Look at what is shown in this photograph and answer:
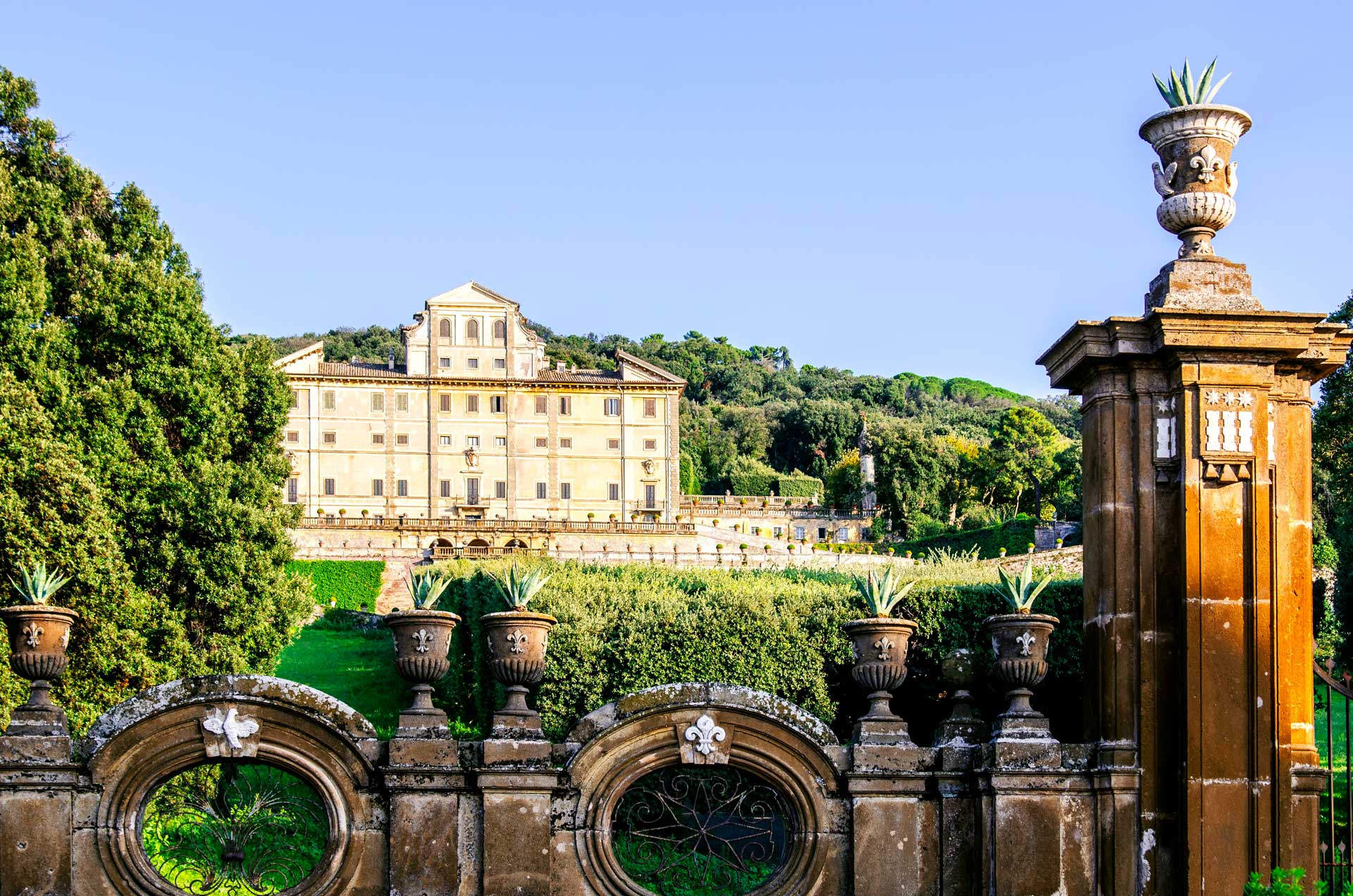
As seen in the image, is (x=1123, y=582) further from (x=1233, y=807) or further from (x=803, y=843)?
(x=803, y=843)

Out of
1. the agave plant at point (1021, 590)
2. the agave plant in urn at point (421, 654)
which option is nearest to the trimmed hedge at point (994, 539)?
the agave plant at point (1021, 590)

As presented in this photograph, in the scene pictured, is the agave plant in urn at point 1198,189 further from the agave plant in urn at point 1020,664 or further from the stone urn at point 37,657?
the stone urn at point 37,657

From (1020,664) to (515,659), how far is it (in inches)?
146

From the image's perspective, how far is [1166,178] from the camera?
434 inches

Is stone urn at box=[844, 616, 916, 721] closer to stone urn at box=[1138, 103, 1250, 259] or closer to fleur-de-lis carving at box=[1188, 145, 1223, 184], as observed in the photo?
stone urn at box=[1138, 103, 1250, 259]

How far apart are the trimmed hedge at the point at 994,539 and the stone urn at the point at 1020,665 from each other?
5555cm

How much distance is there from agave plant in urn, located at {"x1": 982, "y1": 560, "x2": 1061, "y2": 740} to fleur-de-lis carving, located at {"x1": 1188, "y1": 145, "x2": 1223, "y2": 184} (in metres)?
3.30

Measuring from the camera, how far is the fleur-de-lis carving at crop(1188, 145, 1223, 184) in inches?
426

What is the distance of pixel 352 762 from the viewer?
10375mm

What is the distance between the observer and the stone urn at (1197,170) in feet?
35.5

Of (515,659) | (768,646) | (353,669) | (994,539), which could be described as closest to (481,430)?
(994,539)

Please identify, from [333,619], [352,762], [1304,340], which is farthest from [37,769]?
[333,619]

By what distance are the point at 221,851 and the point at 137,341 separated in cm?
1634

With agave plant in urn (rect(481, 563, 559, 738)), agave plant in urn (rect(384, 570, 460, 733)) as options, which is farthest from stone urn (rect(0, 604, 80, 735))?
agave plant in urn (rect(481, 563, 559, 738))
